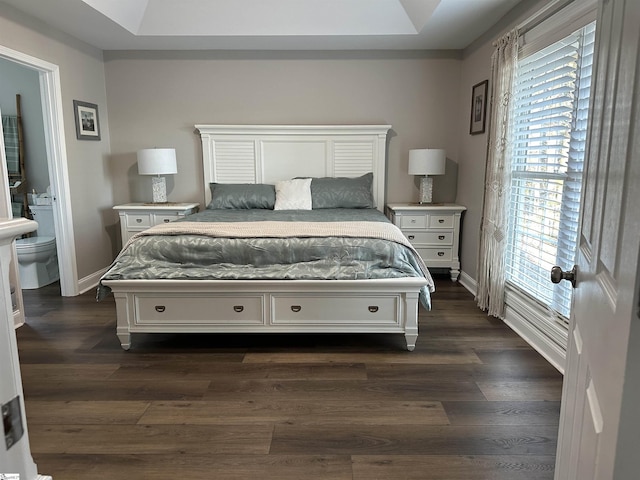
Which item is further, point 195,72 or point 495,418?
point 195,72

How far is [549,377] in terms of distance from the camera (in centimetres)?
248

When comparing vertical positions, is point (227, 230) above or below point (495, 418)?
above

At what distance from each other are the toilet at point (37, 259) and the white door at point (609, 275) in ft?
14.7

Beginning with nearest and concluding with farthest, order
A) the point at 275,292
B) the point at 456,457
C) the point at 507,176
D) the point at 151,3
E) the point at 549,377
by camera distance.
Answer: the point at 456,457 → the point at 549,377 → the point at 275,292 → the point at 507,176 → the point at 151,3

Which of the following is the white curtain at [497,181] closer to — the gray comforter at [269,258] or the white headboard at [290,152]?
the gray comforter at [269,258]

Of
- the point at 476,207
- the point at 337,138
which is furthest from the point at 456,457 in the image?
the point at 337,138

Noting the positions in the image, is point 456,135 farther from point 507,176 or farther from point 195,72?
point 195,72

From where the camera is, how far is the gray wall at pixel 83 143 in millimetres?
3447

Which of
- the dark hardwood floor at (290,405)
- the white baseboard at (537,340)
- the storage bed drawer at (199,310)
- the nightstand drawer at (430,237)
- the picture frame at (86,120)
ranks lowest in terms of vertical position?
the dark hardwood floor at (290,405)

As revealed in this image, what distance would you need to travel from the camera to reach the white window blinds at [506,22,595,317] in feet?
7.80

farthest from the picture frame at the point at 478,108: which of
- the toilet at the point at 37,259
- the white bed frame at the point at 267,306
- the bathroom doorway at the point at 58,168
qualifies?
the toilet at the point at 37,259

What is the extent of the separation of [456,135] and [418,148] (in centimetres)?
42

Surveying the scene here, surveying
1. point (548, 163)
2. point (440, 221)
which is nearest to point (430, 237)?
point (440, 221)

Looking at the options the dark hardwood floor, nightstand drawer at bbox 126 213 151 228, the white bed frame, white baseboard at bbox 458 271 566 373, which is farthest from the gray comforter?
nightstand drawer at bbox 126 213 151 228
